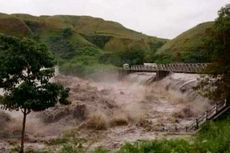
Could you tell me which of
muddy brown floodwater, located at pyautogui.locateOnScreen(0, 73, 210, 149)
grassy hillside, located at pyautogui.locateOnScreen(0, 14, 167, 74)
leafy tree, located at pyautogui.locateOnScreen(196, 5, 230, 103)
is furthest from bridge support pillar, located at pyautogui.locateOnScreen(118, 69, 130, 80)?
leafy tree, located at pyautogui.locateOnScreen(196, 5, 230, 103)

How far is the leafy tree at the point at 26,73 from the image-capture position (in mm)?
29766

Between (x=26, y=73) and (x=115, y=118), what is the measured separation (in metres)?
14.4

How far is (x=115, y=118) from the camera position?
4338 centimetres

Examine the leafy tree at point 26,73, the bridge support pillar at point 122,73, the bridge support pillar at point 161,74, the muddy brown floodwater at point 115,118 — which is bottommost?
the muddy brown floodwater at point 115,118

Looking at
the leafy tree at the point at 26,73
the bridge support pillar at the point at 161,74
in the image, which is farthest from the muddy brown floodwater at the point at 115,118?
the bridge support pillar at the point at 161,74

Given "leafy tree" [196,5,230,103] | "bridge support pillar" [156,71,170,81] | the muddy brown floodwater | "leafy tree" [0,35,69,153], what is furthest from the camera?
"bridge support pillar" [156,71,170,81]

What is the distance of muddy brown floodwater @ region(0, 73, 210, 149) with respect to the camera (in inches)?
1467

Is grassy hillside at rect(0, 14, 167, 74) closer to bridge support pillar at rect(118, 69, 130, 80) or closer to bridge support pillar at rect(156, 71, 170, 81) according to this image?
bridge support pillar at rect(118, 69, 130, 80)

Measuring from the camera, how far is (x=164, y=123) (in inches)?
1646

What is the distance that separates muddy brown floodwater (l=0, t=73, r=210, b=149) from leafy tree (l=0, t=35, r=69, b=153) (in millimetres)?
5305

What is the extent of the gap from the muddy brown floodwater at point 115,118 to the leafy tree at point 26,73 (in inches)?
209

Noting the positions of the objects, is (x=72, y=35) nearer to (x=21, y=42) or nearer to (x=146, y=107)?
(x=146, y=107)

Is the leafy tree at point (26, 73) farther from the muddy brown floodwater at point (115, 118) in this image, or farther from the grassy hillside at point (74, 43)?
the grassy hillside at point (74, 43)

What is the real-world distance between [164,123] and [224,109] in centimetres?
627
